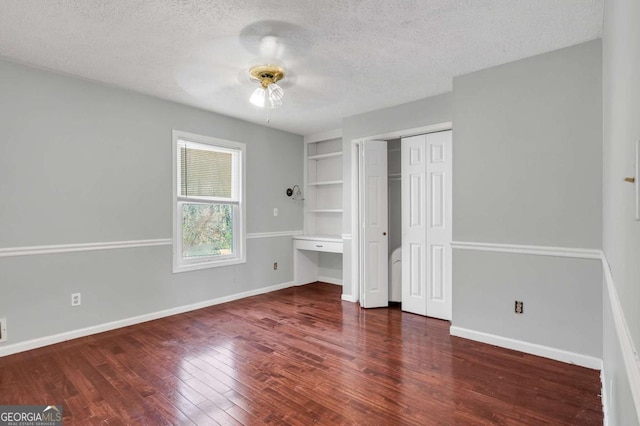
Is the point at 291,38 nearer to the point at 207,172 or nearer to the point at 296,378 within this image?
the point at 207,172

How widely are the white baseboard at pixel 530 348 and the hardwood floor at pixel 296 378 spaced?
0.08m

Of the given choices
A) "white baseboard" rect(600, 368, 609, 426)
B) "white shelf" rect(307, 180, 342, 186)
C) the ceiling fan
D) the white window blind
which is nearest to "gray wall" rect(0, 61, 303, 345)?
the white window blind

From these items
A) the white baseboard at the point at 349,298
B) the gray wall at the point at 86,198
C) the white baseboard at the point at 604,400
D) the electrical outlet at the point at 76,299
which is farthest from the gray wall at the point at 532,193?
the electrical outlet at the point at 76,299

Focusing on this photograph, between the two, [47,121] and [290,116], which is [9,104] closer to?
[47,121]

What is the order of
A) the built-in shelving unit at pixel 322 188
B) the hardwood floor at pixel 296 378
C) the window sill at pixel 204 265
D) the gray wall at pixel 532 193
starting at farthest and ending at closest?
1. the built-in shelving unit at pixel 322 188
2. the window sill at pixel 204 265
3. the gray wall at pixel 532 193
4. the hardwood floor at pixel 296 378

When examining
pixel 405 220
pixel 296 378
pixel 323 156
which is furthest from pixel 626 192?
pixel 323 156

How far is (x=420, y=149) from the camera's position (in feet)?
12.9

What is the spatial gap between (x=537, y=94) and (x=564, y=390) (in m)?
2.27

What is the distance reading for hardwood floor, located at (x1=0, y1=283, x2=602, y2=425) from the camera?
2014 mm

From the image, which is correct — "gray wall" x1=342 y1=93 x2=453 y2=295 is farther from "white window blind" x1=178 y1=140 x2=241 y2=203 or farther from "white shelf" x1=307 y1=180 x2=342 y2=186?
"white window blind" x1=178 y1=140 x2=241 y2=203

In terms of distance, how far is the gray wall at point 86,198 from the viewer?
2906mm

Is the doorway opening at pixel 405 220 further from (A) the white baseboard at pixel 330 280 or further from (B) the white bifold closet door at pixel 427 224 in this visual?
(A) the white baseboard at pixel 330 280

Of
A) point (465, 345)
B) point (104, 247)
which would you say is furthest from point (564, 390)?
point (104, 247)

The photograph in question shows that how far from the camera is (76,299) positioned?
3.22 meters
